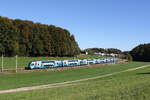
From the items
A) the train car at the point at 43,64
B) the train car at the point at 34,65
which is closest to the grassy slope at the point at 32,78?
the train car at the point at 34,65

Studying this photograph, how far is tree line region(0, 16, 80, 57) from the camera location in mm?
67688

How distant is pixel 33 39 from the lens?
7994 cm

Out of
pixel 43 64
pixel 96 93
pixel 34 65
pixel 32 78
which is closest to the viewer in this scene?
pixel 96 93

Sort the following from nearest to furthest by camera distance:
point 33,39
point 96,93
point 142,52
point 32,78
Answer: point 96,93, point 32,78, point 33,39, point 142,52

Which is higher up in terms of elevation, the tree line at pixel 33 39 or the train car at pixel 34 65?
the tree line at pixel 33 39

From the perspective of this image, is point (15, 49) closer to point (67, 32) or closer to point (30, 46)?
point (30, 46)

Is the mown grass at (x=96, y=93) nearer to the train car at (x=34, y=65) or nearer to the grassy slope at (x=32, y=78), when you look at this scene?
the grassy slope at (x=32, y=78)

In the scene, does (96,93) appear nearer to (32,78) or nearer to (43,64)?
(32,78)

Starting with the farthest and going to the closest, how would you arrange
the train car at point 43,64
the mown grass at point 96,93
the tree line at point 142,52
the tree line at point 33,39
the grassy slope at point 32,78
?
the tree line at point 142,52
the tree line at point 33,39
the train car at point 43,64
the grassy slope at point 32,78
the mown grass at point 96,93

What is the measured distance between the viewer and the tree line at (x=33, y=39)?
6769cm

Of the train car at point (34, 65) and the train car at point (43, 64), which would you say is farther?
the train car at point (43, 64)

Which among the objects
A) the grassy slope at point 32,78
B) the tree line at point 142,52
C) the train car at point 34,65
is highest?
the tree line at point 142,52

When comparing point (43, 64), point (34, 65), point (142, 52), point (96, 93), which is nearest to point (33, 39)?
point (43, 64)

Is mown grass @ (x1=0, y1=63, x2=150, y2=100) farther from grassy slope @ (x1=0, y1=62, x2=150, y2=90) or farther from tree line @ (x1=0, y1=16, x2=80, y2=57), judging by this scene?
tree line @ (x1=0, y1=16, x2=80, y2=57)
